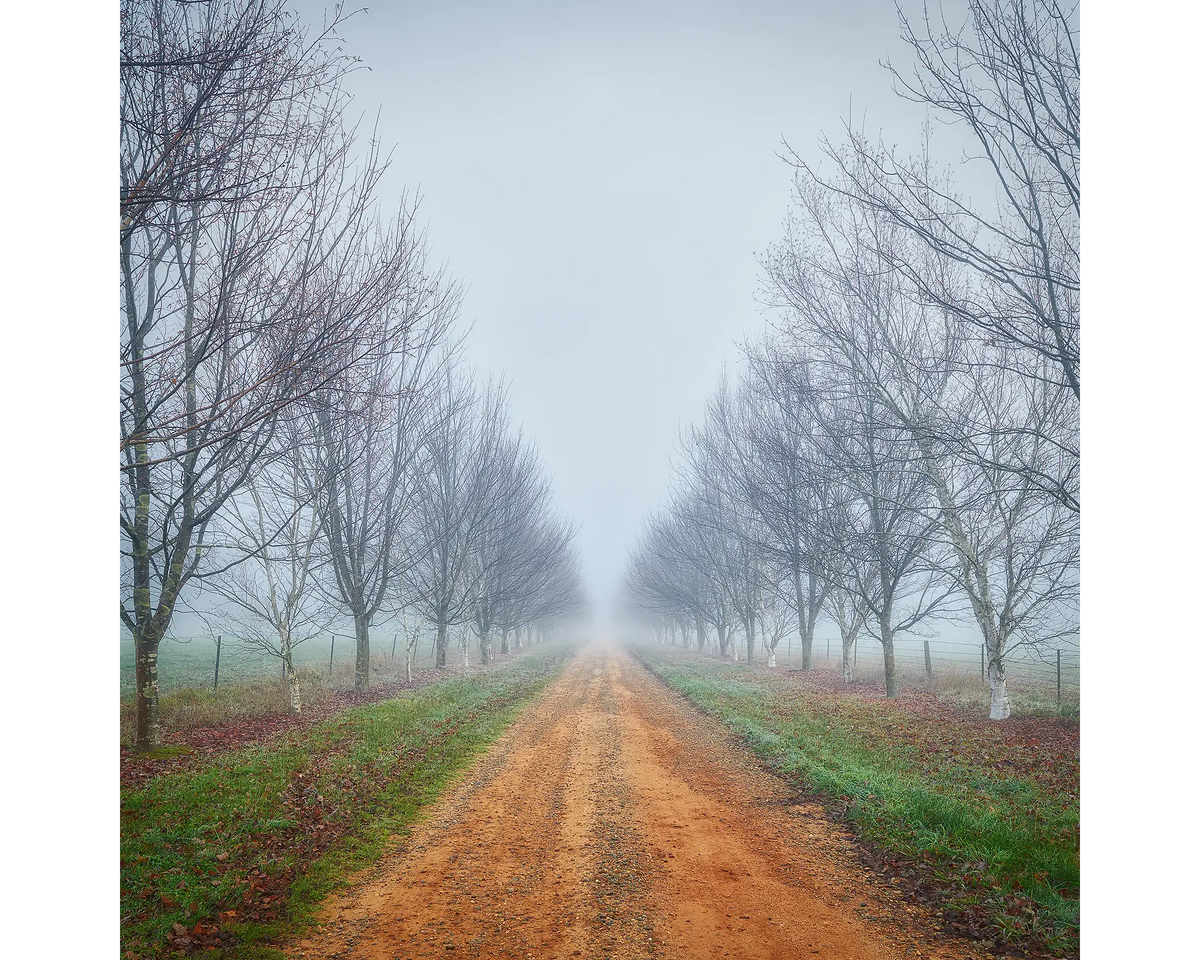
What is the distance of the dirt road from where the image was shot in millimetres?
4227

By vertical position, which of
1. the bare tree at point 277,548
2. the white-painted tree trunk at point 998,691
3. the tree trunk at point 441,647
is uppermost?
the bare tree at point 277,548

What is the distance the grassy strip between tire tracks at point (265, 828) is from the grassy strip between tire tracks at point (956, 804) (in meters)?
4.95

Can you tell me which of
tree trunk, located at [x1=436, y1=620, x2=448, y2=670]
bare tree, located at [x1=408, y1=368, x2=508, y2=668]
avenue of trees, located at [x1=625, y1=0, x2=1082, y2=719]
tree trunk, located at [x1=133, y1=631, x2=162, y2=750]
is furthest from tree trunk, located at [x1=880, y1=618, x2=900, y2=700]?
tree trunk, located at [x1=133, y1=631, x2=162, y2=750]

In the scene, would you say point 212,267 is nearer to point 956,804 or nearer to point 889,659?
point 956,804

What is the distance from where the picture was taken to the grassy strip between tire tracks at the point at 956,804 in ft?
15.3

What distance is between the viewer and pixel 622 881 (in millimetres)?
5113

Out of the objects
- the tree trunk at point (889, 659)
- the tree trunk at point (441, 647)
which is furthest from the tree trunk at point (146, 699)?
the tree trunk at point (889, 659)

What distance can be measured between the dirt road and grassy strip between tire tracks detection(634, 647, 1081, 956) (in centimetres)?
42

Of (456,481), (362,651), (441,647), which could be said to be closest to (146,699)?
(362,651)

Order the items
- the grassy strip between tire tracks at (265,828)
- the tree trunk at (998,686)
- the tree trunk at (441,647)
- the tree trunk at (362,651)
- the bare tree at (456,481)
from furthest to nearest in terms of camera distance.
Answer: the tree trunk at (441,647)
the bare tree at (456,481)
the tree trunk at (362,651)
the tree trunk at (998,686)
the grassy strip between tire tracks at (265,828)

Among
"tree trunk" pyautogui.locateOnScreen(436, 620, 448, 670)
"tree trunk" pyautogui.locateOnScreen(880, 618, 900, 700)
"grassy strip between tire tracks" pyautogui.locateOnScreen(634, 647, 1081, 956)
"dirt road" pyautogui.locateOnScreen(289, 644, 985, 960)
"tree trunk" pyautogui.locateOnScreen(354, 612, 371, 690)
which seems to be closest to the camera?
"dirt road" pyautogui.locateOnScreen(289, 644, 985, 960)

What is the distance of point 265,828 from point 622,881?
141 inches

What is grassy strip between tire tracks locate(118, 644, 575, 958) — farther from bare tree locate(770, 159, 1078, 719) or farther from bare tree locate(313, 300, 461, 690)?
bare tree locate(770, 159, 1078, 719)

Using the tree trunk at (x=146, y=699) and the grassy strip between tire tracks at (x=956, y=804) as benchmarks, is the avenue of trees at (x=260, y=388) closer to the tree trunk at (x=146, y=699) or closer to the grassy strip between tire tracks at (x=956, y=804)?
the tree trunk at (x=146, y=699)
